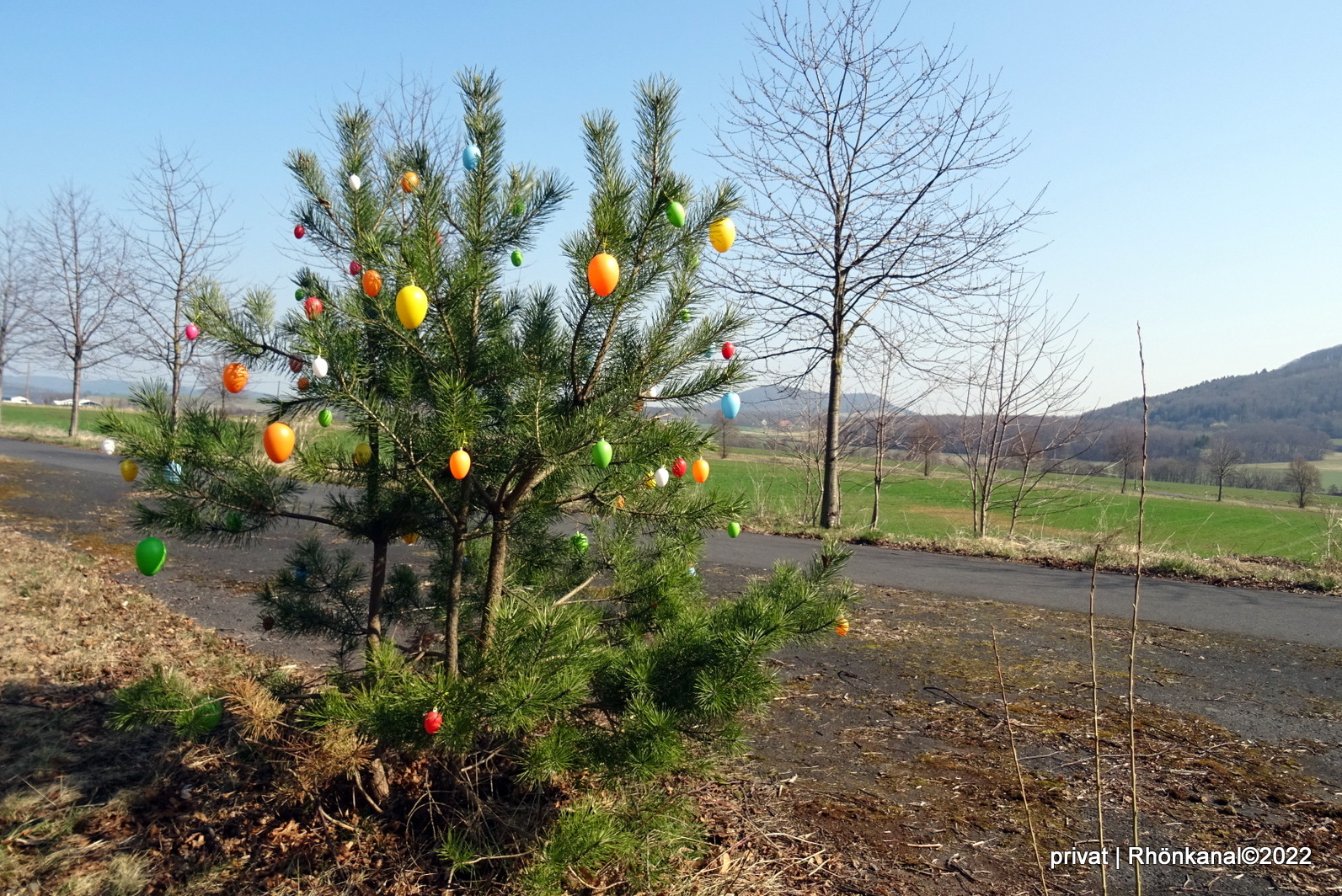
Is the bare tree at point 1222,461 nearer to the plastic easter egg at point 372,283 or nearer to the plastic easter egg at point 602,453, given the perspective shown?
the plastic easter egg at point 602,453

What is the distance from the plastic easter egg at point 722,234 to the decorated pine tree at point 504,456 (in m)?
0.01

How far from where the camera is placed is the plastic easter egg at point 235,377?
2.12 m

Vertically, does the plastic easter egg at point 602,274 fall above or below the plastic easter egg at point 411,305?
above

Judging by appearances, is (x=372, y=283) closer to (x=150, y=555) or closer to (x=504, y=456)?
(x=504, y=456)

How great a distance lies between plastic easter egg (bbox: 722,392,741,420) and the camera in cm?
242

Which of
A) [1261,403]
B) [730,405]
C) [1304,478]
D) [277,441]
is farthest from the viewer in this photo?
[1261,403]

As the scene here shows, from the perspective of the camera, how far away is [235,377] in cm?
214

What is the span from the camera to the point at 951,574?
8773 millimetres

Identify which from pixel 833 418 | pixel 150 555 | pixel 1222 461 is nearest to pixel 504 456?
pixel 150 555

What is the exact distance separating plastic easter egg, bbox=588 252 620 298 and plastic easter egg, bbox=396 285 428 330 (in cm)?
45

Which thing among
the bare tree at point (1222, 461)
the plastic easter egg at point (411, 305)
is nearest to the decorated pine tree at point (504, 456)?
the plastic easter egg at point (411, 305)

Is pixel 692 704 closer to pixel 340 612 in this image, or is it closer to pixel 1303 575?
pixel 340 612

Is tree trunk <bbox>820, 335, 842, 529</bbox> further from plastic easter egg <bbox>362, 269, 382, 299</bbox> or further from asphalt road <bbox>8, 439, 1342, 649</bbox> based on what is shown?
plastic easter egg <bbox>362, 269, 382, 299</bbox>

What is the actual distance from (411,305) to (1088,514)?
3417 centimetres
